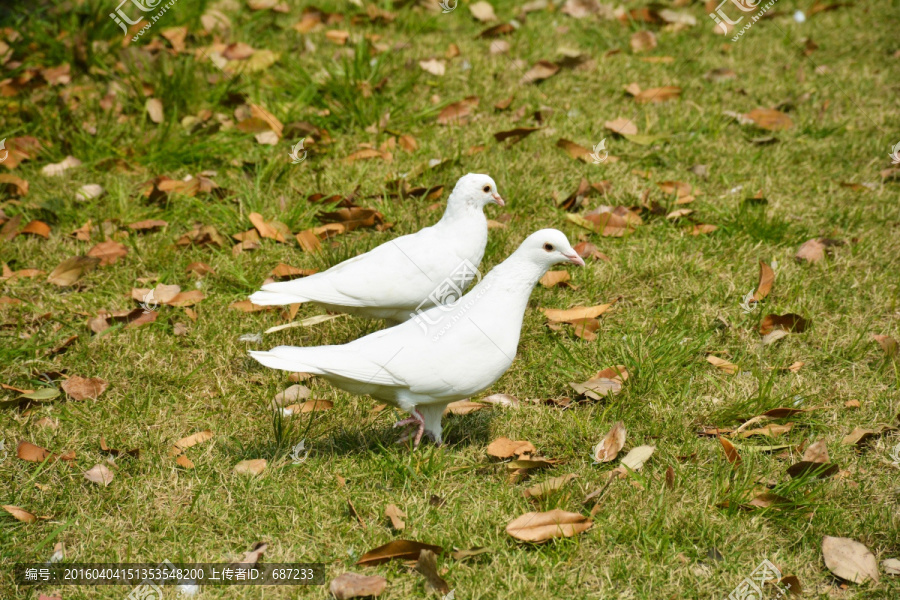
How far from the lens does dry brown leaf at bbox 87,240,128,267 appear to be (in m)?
4.17

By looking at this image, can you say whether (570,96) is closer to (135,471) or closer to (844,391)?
(844,391)

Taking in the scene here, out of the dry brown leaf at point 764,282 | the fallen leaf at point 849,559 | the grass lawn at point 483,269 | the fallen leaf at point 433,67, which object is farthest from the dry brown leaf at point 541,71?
the fallen leaf at point 849,559

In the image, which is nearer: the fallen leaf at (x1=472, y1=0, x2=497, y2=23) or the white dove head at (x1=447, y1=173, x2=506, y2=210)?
the white dove head at (x1=447, y1=173, x2=506, y2=210)

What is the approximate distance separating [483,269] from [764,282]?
1.36 metres

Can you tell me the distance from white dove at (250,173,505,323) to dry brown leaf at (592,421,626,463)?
937mm

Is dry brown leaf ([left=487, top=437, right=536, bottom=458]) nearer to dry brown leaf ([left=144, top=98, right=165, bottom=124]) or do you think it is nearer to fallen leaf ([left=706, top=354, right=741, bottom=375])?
fallen leaf ([left=706, top=354, right=741, bottom=375])

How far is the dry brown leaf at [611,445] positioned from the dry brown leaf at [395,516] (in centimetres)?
77

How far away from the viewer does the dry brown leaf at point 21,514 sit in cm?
279

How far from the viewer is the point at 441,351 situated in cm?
285

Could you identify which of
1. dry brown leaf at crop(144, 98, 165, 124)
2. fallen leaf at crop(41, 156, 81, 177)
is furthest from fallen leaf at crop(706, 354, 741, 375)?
fallen leaf at crop(41, 156, 81, 177)

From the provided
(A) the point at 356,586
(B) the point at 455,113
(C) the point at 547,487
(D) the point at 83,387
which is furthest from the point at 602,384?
(B) the point at 455,113

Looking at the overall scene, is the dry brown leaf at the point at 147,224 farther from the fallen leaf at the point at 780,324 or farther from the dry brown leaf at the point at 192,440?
the fallen leaf at the point at 780,324

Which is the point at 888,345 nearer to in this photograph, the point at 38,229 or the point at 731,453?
the point at 731,453

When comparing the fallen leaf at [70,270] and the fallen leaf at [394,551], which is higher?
the fallen leaf at [70,270]
